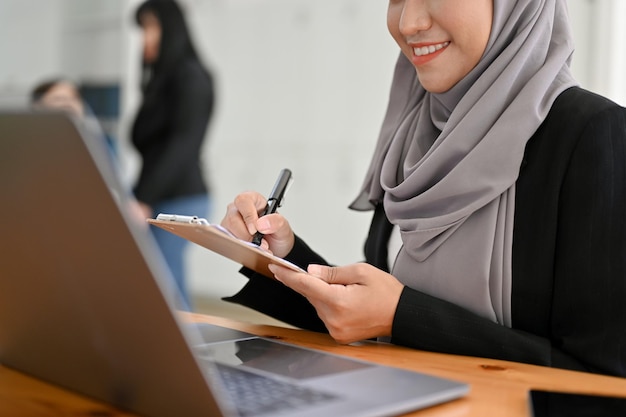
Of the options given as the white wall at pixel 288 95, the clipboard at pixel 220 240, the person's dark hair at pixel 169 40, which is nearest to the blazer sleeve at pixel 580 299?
the clipboard at pixel 220 240

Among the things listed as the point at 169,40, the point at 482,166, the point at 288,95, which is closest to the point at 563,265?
the point at 482,166

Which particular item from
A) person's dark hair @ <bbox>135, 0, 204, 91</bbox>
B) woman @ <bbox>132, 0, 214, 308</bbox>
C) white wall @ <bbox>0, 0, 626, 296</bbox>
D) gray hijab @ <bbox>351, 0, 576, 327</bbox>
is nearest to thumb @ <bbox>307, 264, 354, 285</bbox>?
gray hijab @ <bbox>351, 0, 576, 327</bbox>

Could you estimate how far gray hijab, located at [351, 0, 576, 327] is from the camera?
1020 millimetres

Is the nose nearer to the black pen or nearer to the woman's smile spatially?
the woman's smile

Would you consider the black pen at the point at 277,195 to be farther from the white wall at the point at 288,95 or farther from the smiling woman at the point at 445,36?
the white wall at the point at 288,95

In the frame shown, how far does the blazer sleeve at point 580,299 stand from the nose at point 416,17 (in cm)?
27

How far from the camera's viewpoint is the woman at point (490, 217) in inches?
36.3

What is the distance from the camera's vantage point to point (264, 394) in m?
0.59

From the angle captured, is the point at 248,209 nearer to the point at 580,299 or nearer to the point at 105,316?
the point at 580,299

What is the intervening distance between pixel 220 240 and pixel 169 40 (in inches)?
107

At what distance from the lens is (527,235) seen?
1005 mm

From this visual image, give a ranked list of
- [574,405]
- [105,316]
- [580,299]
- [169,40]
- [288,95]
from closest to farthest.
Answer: [105,316] → [574,405] → [580,299] → [169,40] → [288,95]

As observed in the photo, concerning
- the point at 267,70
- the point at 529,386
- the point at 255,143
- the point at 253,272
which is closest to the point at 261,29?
the point at 267,70

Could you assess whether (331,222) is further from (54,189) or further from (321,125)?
(54,189)
